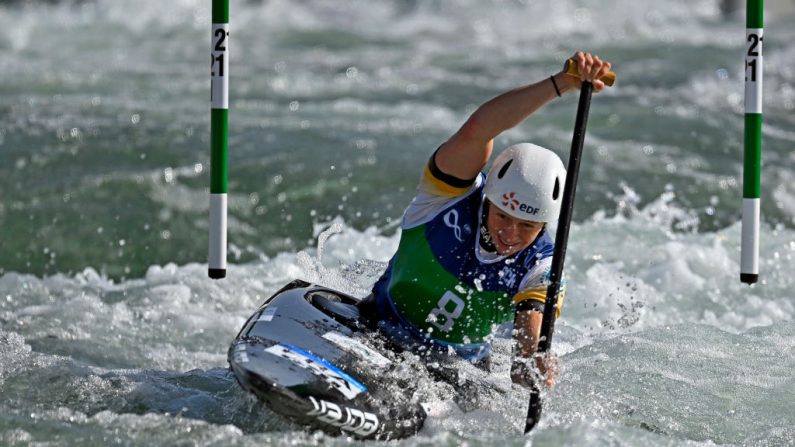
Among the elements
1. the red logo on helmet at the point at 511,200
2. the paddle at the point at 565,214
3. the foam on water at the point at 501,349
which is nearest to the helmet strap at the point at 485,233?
the red logo on helmet at the point at 511,200

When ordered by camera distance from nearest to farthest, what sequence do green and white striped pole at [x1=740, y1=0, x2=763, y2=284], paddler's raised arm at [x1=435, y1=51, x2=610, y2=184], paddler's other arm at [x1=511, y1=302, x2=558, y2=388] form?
paddler's raised arm at [x1=435, y1=51, x2=610, y2=184]
paddler's other arm at [x1=511, y1=302, x2=558, y2=388]
green and white striped pole at [x1=740, y1=0, x2=763, y2=284]

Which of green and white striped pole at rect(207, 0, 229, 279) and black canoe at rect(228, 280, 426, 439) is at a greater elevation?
green and white striped pole at rect(207, 0, 229, 279)

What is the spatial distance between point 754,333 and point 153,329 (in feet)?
9.79

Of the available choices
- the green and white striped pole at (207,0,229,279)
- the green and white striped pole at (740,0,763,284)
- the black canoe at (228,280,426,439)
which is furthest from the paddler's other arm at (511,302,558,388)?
the green and white striped pole at (740,0,763,284)

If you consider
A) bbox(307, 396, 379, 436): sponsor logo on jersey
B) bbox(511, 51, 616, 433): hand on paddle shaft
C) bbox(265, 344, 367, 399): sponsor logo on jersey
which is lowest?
bbox(307, 396, 379, 436): sponsor logo on jersey

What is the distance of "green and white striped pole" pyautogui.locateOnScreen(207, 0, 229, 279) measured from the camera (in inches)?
192

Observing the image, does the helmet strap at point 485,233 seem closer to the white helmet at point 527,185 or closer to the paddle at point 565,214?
the white helmet at point 527,185

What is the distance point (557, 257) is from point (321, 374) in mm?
870

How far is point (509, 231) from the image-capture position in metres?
4.10

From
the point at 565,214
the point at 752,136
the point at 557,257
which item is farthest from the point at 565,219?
the point at 752,136

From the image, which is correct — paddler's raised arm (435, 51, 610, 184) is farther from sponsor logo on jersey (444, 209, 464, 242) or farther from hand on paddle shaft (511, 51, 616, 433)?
sponsor logo on jersey (444, 209, 464, 242)

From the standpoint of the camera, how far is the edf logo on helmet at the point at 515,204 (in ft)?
13.2

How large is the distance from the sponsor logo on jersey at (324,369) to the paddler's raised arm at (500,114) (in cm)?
80

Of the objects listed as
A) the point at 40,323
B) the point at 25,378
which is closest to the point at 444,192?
the point at 25,378
